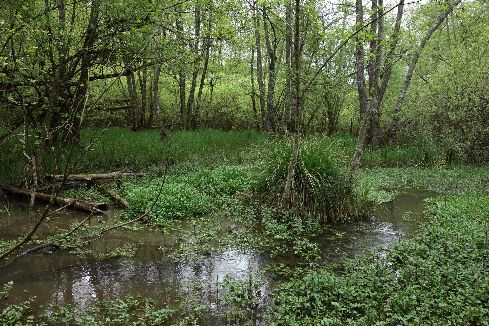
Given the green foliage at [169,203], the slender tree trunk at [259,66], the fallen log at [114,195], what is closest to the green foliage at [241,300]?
the green foliage at [169,203]

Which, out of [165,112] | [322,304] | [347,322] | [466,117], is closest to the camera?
[347,322]

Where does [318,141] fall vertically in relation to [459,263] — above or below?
above

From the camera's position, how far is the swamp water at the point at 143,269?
5.12 metres

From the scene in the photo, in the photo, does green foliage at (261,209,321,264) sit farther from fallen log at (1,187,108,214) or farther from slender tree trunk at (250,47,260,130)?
slender tree trunk at (250,47,260,130)

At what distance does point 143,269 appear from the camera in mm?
5934

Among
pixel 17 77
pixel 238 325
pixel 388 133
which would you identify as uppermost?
pixel 17 77

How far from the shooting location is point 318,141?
29.9 feet

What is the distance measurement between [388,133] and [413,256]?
12241 mm

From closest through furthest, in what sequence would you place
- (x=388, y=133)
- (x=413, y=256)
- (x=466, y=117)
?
(x=413, y=256), (x=466, y=117), (x=388, y=133)

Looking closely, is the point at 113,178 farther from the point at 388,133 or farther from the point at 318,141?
the point at 388,133

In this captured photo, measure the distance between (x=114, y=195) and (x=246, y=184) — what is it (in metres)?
3.07

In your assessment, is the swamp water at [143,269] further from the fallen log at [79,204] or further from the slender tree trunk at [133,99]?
the slender tree trunk at [133,99]

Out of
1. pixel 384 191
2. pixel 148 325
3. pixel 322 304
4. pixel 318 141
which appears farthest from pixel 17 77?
pixel 384 191

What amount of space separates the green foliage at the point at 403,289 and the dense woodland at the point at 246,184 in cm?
2
